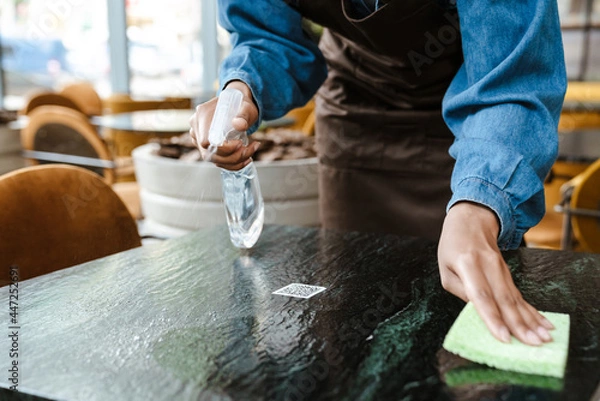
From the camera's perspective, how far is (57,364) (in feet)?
1.94

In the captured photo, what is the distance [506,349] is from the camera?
57cm

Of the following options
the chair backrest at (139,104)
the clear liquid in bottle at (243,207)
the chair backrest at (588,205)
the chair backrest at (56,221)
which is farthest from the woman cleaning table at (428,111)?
the chair backrest at (139,104)

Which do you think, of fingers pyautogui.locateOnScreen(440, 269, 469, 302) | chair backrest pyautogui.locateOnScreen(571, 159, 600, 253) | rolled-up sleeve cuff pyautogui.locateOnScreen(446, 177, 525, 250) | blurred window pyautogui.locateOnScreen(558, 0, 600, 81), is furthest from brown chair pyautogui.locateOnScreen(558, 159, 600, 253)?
blurred window pyautogui.locateOnScreen(558, 0, 600, 81)

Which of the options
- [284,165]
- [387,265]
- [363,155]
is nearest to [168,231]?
[284,165]

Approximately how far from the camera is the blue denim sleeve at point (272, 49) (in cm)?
113

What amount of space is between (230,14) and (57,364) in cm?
79

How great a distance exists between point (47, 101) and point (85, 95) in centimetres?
100

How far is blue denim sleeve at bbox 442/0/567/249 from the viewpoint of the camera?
75cm

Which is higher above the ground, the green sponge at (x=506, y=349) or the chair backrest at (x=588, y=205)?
the green sponge at (x=506, y=349)

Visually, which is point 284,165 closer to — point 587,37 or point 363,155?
point 363,155

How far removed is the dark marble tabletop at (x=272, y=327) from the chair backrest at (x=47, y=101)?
3725mm

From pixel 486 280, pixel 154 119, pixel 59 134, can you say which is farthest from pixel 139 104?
pixel 486 280

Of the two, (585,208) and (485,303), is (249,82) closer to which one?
(485,303)

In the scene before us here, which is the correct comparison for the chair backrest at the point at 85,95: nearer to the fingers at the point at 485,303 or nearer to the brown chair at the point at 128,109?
the brown chair at the point at 128,109
